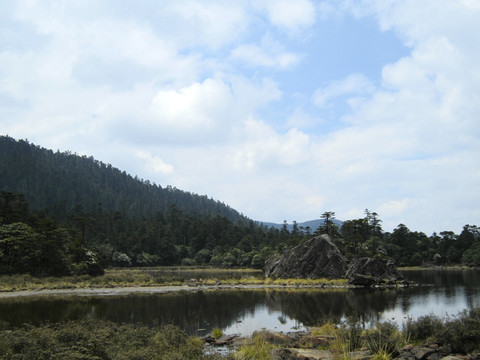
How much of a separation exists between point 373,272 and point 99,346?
5618cm

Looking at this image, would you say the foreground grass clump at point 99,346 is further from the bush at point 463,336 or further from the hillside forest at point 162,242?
the hillside forest at point 162,242

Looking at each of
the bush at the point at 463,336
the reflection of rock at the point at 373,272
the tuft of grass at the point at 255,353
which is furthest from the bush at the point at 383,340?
the reflection of rock at the point at 373,272

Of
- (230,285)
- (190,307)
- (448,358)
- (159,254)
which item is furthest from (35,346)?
(159,254)

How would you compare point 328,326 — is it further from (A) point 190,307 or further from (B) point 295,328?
(A) point 190,307

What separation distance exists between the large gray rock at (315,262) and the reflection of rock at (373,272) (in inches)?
147

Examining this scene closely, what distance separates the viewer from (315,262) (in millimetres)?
69625

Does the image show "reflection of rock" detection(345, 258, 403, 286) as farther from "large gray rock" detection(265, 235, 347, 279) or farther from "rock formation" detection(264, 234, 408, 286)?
"large gray rock" detection(265, 235, 347, 279)

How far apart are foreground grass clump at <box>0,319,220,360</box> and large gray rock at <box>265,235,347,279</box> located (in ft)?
181

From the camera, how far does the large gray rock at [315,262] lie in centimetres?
6788

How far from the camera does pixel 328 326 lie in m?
19.4

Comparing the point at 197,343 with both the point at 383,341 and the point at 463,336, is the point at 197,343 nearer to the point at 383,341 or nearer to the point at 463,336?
the point at 383,341

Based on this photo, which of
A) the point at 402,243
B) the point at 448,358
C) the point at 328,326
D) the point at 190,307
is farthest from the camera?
the point at 402,243

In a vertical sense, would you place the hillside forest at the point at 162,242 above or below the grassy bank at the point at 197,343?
above

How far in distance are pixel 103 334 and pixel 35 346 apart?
3.78 meters
